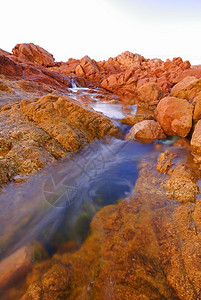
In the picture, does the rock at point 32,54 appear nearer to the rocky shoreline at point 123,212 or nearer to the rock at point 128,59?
the rock at point 128,59

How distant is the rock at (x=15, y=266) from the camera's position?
183 cm

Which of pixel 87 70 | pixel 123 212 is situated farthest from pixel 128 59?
pixel 123 212

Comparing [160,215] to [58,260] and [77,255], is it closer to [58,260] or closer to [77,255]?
[77,255]

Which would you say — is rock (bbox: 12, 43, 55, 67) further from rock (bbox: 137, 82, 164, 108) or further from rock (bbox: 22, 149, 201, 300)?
rock (bbox: 22, 149, 201, 300)

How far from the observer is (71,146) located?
186 inches

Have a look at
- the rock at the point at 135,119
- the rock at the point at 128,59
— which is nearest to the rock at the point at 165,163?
the rock at the point at 135,119

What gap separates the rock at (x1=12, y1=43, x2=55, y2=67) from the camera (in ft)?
115

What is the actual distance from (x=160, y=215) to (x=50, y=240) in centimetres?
193

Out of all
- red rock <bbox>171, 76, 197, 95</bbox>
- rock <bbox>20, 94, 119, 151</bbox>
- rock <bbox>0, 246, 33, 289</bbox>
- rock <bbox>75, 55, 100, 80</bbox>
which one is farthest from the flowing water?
rock <bbox>75, 55, 100, 80</bbox>

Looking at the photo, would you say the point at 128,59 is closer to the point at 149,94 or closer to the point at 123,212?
the point at 149,94

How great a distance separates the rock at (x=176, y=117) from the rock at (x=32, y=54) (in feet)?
133

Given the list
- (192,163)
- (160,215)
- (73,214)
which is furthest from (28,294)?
(192,163)

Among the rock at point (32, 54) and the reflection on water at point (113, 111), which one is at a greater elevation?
the rock at point (32, 54)

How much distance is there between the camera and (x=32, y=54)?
36.8m
